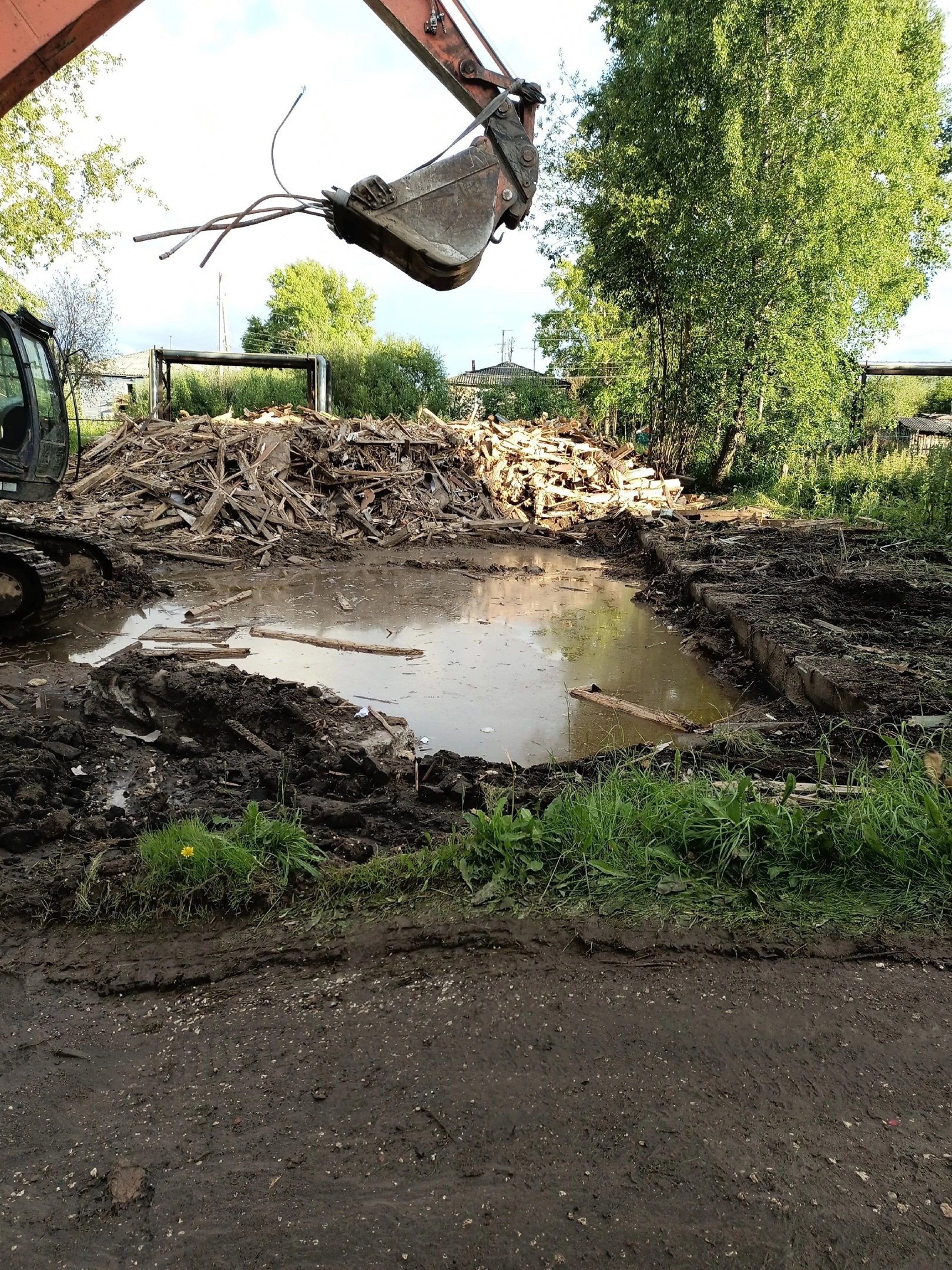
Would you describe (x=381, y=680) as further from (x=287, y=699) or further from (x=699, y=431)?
(x=699, y=431)

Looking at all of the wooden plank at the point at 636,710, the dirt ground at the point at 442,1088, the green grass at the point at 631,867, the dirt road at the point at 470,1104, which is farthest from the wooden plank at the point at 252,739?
the wooden plank at the point at 636,710

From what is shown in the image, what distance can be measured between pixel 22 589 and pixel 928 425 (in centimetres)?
2538

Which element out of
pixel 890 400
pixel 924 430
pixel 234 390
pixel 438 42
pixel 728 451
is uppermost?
pixel 234 390

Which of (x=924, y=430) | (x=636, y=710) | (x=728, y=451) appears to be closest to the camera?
(x=636, y=710)

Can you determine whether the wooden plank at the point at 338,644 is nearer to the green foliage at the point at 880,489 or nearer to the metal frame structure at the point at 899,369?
the green foliage at the point at 880,489

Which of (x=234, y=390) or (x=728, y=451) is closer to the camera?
(x=728, y=451)

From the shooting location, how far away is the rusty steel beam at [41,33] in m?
4.86

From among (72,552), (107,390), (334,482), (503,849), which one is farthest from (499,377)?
(503,849)

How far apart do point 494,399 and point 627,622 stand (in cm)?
2445

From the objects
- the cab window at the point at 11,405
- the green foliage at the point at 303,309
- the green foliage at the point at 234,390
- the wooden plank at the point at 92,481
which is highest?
the green foliage at the point at 303,309

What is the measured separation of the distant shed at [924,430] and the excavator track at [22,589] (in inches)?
630

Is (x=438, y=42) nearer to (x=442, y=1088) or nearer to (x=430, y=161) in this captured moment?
(x=430, y=161)

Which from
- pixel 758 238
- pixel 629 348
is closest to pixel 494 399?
pixel 629 348

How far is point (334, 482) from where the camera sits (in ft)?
55.9
